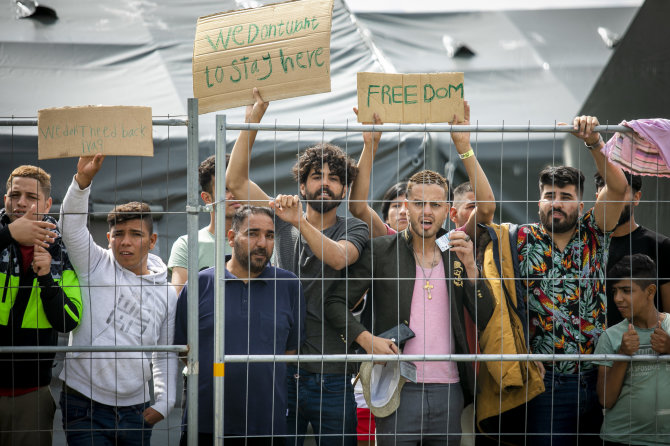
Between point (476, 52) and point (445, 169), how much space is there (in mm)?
2102

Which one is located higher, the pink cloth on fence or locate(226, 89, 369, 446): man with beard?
the pink cloth on fence

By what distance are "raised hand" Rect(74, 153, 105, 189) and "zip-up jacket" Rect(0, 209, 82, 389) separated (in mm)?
436

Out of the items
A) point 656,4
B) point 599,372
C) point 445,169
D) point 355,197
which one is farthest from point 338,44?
point 599,372

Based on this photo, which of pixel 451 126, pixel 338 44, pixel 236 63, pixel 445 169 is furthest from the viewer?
pixel 338 44

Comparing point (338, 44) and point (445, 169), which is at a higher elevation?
point (338, 44)

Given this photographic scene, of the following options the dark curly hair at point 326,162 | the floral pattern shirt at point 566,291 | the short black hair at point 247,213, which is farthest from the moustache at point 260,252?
the floral pattern shirt at point 566,291

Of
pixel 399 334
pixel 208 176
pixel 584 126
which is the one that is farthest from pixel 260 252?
pixel 584 126

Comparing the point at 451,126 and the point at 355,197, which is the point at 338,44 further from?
the point at 451,126

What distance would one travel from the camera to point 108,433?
336 cm

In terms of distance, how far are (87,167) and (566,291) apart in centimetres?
218

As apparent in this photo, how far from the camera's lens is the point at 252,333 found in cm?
337

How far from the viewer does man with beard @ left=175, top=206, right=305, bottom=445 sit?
335cm

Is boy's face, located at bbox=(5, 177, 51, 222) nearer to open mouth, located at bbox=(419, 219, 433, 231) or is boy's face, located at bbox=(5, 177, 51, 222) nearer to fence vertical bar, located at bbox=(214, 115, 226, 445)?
fence vertical bar, located at bbox=(214, 115, 226, 445)

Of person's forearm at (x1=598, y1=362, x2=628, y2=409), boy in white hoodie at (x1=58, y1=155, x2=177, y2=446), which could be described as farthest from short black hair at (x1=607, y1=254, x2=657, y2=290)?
boy in white hoodie at (x1=58, y1=155, x2=177, y2=446)
